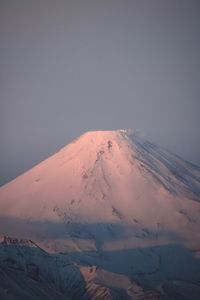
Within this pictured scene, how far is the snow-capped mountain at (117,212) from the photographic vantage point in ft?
245

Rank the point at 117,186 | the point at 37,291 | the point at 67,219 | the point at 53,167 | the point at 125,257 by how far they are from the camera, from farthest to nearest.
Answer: the point at 53,167, the point at 117,186, the point at 67,219, the point at 125,257, the point at 37,291

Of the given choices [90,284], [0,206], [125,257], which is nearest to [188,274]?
[125,257]

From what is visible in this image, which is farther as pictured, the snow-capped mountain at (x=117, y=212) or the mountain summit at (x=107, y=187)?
the mountain summit at (x=107, y=187)

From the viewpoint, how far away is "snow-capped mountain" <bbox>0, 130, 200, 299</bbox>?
245 ft

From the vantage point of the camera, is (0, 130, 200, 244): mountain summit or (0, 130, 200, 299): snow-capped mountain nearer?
(0, 130, 200, 299): snow-capped mountain

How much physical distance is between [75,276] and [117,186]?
38245mm

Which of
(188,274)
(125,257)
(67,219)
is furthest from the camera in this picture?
(67,219)

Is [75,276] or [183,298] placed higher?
[75,276]

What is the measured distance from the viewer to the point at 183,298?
6316 cm

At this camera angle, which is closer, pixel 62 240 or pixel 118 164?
pixel 62 240

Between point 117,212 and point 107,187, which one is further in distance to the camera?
point 107,187

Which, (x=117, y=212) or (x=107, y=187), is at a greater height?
(x=107, y=187)

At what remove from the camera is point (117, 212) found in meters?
93.4

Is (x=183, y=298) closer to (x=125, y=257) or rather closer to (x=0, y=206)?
(x=125, y=257)
